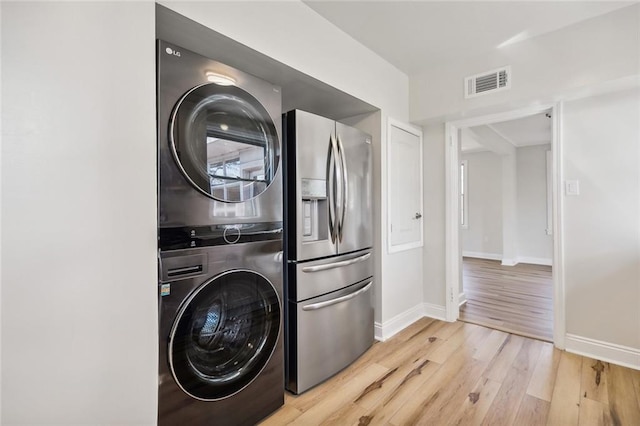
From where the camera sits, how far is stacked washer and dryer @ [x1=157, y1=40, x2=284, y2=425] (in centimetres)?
126

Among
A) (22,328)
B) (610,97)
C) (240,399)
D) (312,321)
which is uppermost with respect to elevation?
(610,97)

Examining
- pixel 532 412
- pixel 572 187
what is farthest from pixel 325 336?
pixel 572 187

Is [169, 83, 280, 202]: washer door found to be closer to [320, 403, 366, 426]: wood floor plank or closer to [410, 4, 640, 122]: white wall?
[320, 403, 366, 426]: wood floor plank

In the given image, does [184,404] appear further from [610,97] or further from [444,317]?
[610,97]

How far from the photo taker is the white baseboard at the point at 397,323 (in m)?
2.70

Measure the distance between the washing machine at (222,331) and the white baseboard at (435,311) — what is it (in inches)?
81.4

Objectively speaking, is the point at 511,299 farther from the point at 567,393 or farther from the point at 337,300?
the point at 337,300

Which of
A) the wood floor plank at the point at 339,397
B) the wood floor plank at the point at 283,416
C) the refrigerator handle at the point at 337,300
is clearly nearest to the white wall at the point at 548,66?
the refrigerator handle at the point at 337,300

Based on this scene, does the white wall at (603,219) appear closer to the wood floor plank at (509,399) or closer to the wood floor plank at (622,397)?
the wood floor plank at (622,397)

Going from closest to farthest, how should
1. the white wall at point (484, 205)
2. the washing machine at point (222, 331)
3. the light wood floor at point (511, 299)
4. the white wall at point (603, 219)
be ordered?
the washing machine at point (222, 331), the white wall at point (603, 219), the light wood floor at point (511, 299), the white wall at point (484, 205)

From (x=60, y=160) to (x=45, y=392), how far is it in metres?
0.76

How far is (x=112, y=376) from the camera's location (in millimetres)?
1093

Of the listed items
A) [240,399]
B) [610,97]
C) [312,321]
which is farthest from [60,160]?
[610,97]

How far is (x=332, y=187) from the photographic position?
2.13m
